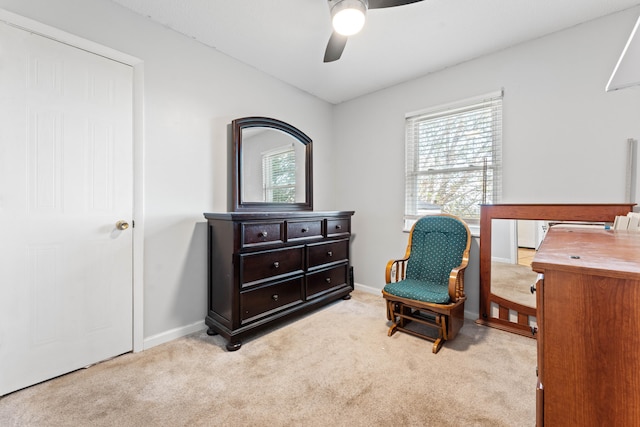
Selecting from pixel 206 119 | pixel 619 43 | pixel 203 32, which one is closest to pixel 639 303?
pixel 619 43

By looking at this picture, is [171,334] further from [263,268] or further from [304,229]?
[304,229]

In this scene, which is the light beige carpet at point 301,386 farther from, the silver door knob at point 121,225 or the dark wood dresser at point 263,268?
the silver door knob at point 121,225

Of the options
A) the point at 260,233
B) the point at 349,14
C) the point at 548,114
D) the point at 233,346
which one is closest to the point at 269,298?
the point at 233,346

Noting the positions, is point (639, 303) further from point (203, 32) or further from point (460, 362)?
point (203, 32)

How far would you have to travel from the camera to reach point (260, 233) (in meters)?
2.30

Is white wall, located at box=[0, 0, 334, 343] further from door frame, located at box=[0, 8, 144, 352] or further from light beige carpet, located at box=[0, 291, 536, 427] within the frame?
light beige carpet, located at box=[0, 291, 536, 427]

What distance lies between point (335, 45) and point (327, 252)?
6.22 ft

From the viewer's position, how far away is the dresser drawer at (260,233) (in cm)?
220

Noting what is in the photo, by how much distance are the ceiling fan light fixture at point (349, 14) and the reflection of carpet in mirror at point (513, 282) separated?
2.27 m

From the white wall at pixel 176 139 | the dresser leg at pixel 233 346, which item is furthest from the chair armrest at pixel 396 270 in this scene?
the white wall at pixel 176 139

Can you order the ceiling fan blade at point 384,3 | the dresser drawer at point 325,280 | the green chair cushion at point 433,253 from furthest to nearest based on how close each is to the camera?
the dresser drawer at point 325,280
the green chair cushion at point 433,253
the ceiling fan blade at point 384,3

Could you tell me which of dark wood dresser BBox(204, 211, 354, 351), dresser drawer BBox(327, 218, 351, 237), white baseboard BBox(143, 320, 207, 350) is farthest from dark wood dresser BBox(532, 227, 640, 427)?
white baseboard BBox(143, 320, 207, 350)

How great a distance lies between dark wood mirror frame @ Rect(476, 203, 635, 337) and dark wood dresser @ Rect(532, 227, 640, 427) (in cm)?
177

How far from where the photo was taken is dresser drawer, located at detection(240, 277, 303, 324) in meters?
2.20
